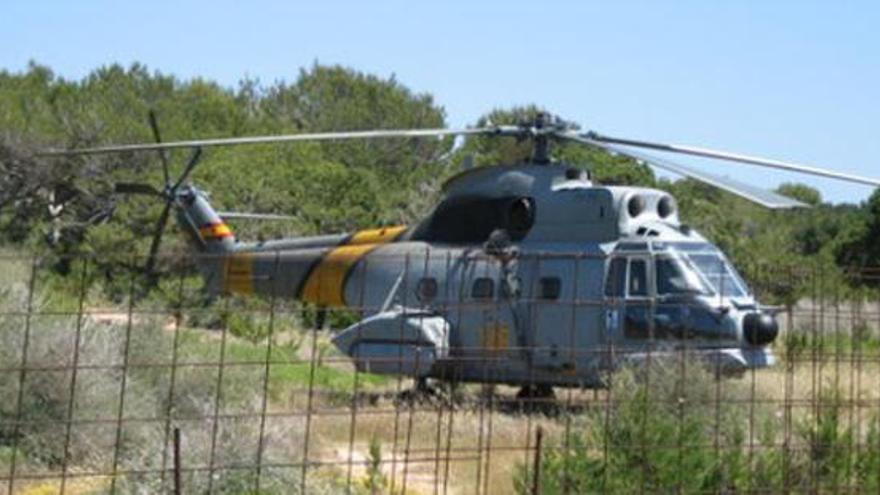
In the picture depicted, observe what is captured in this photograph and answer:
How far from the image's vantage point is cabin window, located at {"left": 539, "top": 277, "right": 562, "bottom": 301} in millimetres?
16844

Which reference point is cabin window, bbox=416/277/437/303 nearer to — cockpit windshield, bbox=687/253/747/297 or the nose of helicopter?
cockpit windshield, bbox=687/253/747/297

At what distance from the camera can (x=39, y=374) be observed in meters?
11.1

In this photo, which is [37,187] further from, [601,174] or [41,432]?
[41,432]

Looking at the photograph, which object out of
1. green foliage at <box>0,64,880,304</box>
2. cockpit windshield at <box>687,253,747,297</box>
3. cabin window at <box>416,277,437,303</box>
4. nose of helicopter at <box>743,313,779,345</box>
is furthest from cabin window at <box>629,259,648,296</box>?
green foliage at <box>0,64,880,304</box>

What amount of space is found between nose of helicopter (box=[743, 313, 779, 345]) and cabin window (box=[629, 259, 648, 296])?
1.12 m

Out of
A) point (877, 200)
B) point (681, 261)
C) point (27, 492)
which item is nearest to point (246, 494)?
point (27, 492)

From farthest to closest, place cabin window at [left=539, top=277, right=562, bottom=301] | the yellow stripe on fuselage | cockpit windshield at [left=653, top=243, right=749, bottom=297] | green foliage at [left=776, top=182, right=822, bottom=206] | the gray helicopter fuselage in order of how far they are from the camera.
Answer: green foliage at [left=776, top=182, right=822, bottom=206], the yellow stripe on fuselage, cabin window at [left=539, top=277, right=562, bottom=301], cockpit windshield at [left=653, top=243, right=749, bottom=297], the gray helicopter fuselage

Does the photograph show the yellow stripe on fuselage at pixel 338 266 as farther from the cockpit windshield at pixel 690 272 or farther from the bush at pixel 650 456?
the bush at pixel 650 456

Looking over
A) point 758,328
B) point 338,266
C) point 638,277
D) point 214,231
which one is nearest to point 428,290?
point 338,266

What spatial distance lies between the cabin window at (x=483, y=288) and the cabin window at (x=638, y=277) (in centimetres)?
166

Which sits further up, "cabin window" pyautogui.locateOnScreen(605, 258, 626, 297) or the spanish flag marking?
the spanish flag marking

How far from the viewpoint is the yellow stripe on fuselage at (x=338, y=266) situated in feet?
60.7

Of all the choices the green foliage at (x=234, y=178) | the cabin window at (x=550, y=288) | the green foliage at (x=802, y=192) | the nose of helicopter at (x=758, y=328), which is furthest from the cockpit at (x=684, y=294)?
the green foliage at (x=802, y=192)

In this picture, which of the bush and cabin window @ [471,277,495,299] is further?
cabin window @ [471,277,495,299]
